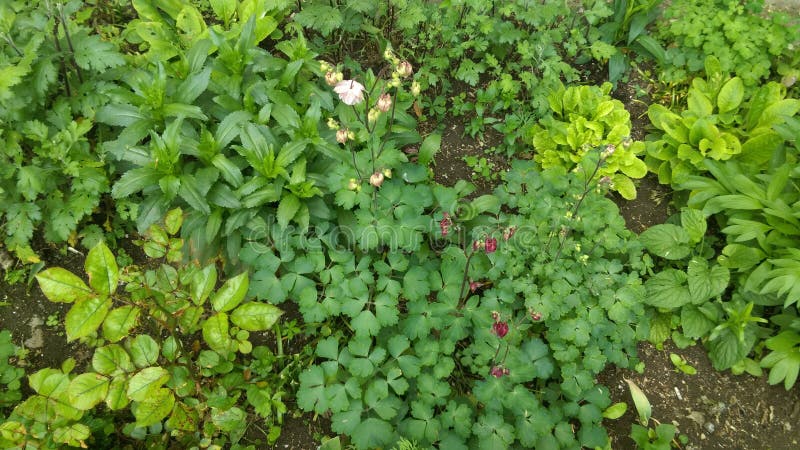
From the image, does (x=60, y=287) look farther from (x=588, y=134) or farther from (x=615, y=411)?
(x=588, y=134)

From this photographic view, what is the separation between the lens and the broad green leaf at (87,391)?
2525mm

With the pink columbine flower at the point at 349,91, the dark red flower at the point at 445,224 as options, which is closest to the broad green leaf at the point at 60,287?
the pink columbine flower at the point at 349,91

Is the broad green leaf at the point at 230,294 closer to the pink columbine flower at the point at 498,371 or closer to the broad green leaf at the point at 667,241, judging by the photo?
the pink columbine flower at the point at 498,371

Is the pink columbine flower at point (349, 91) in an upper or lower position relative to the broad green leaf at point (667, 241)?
upper

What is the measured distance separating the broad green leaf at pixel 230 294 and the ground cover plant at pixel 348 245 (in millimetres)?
11

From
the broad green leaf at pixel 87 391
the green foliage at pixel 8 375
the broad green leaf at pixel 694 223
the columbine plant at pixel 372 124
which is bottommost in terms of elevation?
the green foliage at pixel 8 375

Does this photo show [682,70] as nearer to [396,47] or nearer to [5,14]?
[396,47]

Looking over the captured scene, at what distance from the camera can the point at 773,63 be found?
398cm

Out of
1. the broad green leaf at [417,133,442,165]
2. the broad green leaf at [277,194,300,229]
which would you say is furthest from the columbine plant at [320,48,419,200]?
the broad green leaf at [277,194,300,229]

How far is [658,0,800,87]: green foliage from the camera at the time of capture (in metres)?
3.71

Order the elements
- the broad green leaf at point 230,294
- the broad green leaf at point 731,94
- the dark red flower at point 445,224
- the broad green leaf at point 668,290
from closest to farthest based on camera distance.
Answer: the broad green leaf at point 230,294, the dark red flower at point 445,224, the broad green leaf at point 668,290, the broad green leaf at point 731,94

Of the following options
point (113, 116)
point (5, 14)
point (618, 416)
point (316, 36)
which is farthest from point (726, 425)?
point (5, 14)

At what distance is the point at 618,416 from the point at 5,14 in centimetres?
405

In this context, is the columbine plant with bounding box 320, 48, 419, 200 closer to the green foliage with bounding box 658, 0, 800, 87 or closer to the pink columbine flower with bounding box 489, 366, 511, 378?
the pink columbine flower with bounding box 489, 366, 511, 378
